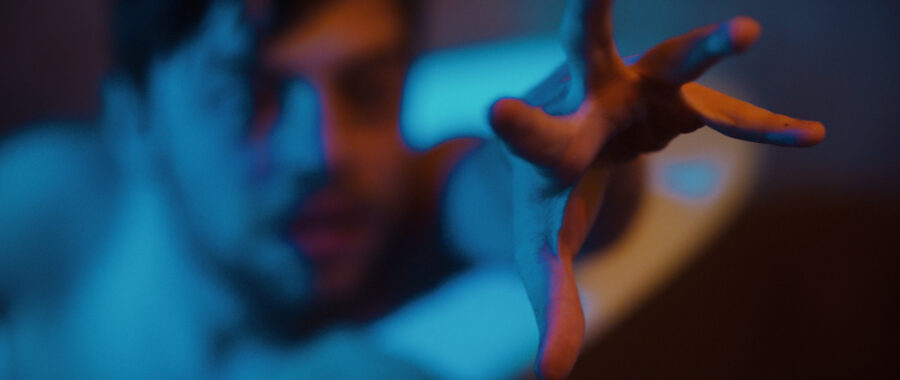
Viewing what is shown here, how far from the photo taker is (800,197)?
83 centimetres

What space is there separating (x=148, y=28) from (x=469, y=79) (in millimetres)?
394

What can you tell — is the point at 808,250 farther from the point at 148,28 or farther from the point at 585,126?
the point at 148,28

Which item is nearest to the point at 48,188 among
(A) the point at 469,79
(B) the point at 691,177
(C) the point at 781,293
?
(A) the point at 469,79

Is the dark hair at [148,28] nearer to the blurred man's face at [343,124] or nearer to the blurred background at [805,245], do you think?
the blurred man's face at [343,124]

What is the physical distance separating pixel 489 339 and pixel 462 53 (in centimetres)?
41

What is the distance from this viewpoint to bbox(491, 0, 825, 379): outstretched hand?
0.34 m

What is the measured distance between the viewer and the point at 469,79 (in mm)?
711

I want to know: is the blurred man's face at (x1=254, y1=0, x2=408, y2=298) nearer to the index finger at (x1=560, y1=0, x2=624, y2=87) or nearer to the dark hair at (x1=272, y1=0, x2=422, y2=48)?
the dark hair at (x1=272, y1=0, x2=422, y2=48)

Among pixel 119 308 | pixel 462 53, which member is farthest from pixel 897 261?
pixel 119 308

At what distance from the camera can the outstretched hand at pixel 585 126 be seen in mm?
339

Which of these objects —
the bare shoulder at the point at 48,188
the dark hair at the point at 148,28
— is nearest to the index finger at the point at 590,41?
the dark hair at the point at 148,28

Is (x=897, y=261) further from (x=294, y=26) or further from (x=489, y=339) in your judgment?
(x=294, y=26)

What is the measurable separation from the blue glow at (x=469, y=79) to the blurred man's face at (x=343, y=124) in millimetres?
26

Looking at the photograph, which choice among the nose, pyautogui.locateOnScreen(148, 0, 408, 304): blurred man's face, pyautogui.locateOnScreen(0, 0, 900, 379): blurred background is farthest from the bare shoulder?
pyautogui.locateOnScreen(0, 0, 900, 379): blurred background
